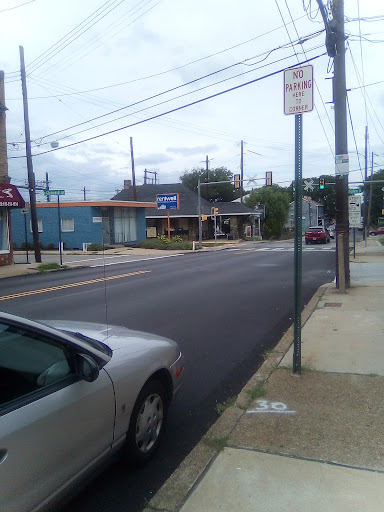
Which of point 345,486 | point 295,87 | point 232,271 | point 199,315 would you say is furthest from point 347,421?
point 232,271

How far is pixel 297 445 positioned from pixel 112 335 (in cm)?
177

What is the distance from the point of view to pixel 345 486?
3117 mm

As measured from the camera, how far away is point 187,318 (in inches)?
355

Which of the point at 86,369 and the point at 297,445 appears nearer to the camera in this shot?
the point at 86,369

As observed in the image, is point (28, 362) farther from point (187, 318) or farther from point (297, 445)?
point (187, 318)

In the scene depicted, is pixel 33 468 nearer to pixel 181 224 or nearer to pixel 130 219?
pixel 130 219

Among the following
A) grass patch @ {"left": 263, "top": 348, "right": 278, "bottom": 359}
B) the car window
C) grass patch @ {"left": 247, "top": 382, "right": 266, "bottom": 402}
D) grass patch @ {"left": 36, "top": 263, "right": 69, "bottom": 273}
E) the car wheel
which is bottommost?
grass patch @ {"left": 36, "top": 263, "right": 69, "bottom": 273}

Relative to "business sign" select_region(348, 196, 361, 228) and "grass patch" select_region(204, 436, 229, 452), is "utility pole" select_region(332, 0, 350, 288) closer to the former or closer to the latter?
"business sign" select_region(348, 196, 361, 228)

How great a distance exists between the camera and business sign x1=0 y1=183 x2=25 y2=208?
2133 cm

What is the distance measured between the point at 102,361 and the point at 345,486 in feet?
6.07

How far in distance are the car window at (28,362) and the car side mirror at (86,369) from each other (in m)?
0.07

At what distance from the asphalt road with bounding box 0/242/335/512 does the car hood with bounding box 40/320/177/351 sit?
893 millimetres

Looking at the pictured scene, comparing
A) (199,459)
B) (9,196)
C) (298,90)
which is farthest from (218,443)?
(9,196)

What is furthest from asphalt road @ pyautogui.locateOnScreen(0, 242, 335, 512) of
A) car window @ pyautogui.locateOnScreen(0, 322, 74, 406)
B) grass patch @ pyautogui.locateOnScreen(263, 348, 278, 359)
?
car window @ pyautogui.locateOnScreen(0, 322, 74, 406)
